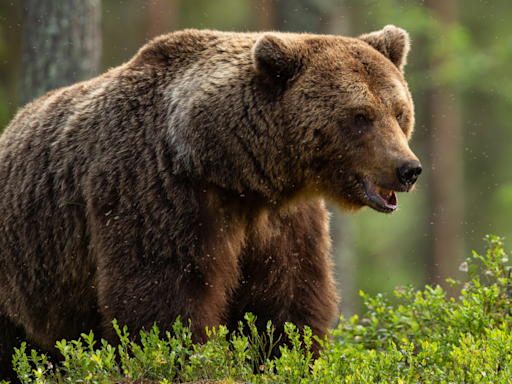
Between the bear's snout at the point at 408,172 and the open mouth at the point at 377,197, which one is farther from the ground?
the bear's snout at the point at 408,172

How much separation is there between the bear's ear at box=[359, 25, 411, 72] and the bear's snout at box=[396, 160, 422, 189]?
1.04m

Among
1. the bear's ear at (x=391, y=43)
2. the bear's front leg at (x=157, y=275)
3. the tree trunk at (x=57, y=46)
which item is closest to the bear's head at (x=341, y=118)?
the bear's ear at (x=391, y=43)

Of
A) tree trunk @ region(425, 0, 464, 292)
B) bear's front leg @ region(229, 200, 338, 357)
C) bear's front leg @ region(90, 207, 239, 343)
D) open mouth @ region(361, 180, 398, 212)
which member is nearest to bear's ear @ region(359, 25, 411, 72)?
open mouth @ region(361, 180, 398, 212)

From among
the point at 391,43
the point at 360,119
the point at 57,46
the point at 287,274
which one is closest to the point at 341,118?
the point at 360,119

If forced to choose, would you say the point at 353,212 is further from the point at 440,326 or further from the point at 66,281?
the point at 66,281

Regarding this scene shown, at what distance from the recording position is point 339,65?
4441 millimetres

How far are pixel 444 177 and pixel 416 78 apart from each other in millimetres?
2565

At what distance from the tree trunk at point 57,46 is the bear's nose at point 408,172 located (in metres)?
4.64

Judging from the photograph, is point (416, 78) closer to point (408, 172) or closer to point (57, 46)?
point (57, 46)

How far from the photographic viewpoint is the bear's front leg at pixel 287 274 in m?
4.75

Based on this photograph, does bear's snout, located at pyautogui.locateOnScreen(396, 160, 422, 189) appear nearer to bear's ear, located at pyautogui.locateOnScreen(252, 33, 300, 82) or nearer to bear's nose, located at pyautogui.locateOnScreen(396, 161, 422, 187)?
bear's nose, located at pyautogui.locateOnScreen(396, 161, 422, 187)

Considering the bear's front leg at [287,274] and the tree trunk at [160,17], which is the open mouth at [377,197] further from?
the tree trunk at [160,17]

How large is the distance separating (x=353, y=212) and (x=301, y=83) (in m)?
0.96

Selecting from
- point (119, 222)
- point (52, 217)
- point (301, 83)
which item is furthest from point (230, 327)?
point (301, 83)
